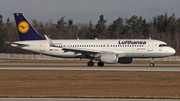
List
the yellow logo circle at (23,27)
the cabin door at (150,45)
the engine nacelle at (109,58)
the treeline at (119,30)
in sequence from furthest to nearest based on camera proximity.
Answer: the treeline at (119,30) < the yellow logo circle at (23,27) < the cabin door at (150,45) < the engine nacelle at (109,58)

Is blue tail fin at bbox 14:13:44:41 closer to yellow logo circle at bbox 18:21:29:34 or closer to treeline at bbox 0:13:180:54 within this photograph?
yellow logo circle at bbox 18:21:29:34

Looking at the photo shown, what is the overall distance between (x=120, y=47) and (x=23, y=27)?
12521mm

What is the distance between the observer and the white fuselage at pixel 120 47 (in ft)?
170

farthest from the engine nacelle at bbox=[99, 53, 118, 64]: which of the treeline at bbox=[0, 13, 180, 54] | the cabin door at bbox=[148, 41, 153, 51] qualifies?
the treeline at bbox=[0, 13, 180, 54]

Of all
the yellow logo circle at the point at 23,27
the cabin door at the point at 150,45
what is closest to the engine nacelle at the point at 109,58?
the cabin door at the point at 150,45

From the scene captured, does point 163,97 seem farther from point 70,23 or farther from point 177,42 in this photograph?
point 70,23

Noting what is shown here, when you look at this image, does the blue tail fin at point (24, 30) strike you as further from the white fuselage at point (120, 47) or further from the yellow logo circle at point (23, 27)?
the white fuselage at point (120, 47)

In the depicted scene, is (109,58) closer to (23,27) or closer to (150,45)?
(150,45)

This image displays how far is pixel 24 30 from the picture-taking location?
57125 millimetres

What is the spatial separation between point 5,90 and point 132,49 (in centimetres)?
2762

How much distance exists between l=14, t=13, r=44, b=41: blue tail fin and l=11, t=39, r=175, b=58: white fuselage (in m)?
1.86

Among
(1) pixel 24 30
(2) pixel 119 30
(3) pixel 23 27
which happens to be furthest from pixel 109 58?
(2) pixel 119 30

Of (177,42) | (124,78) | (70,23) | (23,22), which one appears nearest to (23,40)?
(23,22)

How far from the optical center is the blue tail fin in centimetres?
5661
